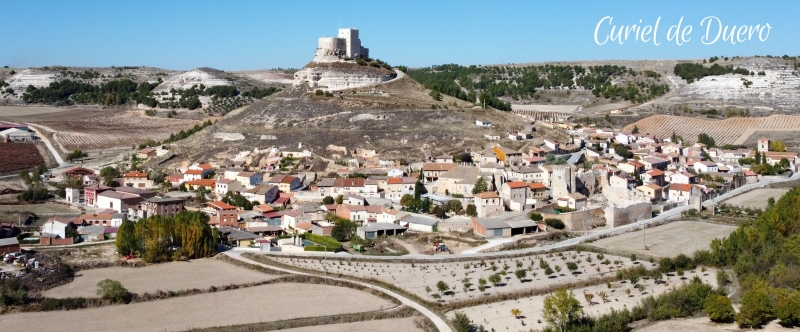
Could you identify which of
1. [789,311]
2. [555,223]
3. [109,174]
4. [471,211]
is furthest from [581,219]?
[109,174]

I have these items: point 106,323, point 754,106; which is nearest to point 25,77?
point 754,106

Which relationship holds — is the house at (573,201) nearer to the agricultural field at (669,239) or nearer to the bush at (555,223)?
the bush at (555,223)

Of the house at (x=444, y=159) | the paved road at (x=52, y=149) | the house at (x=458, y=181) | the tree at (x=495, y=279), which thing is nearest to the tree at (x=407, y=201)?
the house at (x=458, y=181)

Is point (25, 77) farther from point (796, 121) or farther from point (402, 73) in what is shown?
point (796, 121)

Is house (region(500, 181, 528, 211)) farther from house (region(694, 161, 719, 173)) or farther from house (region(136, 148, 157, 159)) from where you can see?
house (region(136, 148, 157, 159))

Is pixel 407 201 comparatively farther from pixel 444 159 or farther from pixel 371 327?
pixel 371 327

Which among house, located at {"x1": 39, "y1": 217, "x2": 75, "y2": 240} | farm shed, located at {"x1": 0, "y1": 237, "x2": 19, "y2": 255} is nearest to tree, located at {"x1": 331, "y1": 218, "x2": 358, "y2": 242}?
house, located at {"x1": 39, "y1": 217, "x2": 75, "y2": 240}
